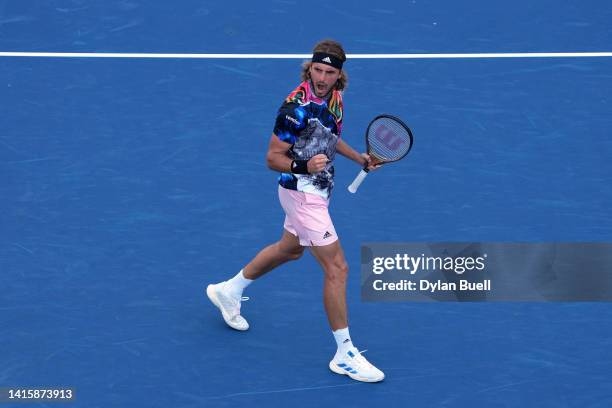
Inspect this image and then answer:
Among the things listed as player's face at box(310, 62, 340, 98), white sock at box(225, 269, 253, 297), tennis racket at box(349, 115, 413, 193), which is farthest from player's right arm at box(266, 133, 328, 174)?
white sock at box(225, 269, 253, 297)

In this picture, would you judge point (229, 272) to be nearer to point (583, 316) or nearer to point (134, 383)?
point (134, 383)

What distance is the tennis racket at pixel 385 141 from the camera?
8.36 metres

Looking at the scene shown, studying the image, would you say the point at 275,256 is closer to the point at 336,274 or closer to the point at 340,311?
the point at 336,274

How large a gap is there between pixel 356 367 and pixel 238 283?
1124mm

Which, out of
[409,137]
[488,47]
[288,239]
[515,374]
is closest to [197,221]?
[288,239]

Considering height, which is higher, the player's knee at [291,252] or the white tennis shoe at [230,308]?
the player's knee at [291,252]

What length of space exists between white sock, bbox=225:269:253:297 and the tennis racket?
1.10 m

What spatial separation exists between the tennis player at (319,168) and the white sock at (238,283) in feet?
1.92

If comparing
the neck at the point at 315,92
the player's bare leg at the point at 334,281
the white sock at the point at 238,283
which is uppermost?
the neck at the point at 315,92

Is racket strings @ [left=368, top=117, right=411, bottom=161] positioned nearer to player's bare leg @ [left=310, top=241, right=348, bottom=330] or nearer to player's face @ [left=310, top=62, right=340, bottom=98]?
player's face @ [left=310, top=62, right=340, bottom=98]

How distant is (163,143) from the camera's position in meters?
11.0

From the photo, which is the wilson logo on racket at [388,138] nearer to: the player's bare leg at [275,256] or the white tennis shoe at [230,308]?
the player's bare leg at [275,256]

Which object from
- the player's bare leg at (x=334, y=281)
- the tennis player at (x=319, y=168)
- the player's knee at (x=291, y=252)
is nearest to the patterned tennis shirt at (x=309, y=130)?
the tennis player at (x=319, y=168)

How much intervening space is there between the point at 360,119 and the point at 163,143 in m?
1.79
